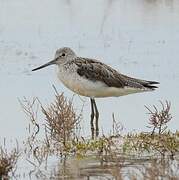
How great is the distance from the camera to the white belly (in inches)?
416

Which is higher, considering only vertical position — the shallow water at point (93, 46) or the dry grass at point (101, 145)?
the shallow water at point (93, 46)

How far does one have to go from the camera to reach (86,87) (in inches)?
417

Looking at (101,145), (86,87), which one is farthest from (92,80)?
(101,145)

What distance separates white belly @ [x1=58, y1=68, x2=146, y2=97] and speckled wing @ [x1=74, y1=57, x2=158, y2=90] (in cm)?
5

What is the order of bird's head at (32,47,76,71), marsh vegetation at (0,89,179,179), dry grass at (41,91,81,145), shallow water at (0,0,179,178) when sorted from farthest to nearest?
1. shallow water at (0,0,179,178)
2. bird's head at (32,47,76,71)
3. dry grass at (41,91,81,145)
4. marsh vegetation at (0,89,179,179)

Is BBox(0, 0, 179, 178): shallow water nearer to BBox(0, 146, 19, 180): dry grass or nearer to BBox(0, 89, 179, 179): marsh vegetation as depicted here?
BBox(0, 89, 179, 179): marsh vegetation

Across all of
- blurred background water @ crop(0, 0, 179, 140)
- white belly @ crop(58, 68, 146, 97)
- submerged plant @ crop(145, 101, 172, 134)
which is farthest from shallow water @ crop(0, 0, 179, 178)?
submerged plant @ crop(145, 101, 172, 134)

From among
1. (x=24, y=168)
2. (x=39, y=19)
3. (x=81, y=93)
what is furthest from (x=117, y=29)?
(x=24, y=168)

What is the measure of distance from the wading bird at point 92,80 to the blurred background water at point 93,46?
0.36m

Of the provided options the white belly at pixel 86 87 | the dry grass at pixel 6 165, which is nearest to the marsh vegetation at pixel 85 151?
the dry grass at pixel 6 165

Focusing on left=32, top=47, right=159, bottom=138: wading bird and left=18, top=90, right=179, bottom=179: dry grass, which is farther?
left=32, top=47, right=159, bottom=138: wading bird

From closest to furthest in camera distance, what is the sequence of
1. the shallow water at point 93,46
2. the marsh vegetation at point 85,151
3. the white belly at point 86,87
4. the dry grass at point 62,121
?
1. the marsh vegetation at point 85,151
2. the dry grass at point 62,121
3. the white belly at point 86,87
4. the shallow water at point 93,46

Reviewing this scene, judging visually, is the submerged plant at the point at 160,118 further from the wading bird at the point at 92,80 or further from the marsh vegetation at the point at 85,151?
the wading bird at the point at 92,80

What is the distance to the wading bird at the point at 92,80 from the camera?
1060 cm
